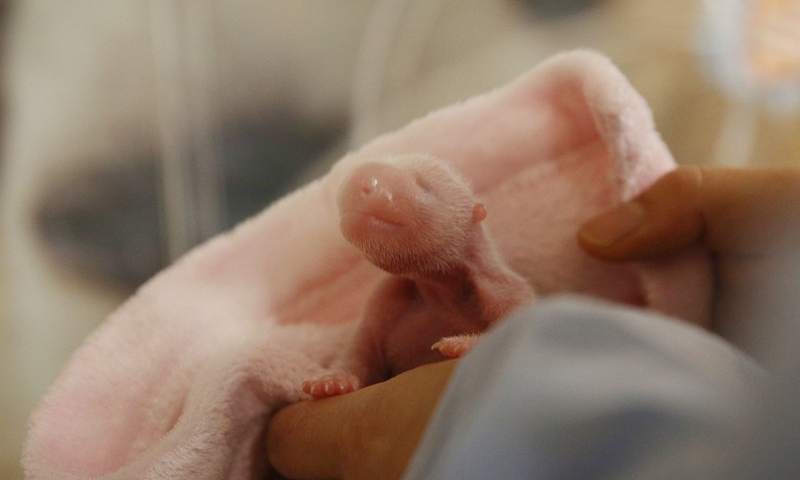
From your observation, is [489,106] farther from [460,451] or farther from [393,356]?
[460,451]

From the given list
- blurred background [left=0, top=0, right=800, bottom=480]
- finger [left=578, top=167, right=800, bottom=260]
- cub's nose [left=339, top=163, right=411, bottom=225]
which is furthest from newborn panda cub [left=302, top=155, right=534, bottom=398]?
blurred background [left=0, top=0, right=800, bottom=480]

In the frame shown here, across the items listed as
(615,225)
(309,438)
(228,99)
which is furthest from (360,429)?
(228,99)

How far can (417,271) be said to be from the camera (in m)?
0.56

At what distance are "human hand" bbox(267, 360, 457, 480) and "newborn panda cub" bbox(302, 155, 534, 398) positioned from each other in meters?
0.03

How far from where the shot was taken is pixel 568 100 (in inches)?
26.7

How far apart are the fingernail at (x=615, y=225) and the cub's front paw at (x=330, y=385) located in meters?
0.27

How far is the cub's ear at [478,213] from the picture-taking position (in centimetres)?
57

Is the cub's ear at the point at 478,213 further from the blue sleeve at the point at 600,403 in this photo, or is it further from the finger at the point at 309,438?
the blue sleeve at the point at 600,403

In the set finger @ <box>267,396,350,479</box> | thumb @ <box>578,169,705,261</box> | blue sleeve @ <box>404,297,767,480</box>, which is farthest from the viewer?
thumb @ <box>578,169,705,261</box>

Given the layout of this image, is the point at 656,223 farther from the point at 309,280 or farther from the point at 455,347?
the point at 309,280

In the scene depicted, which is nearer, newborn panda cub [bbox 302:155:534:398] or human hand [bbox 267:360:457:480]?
human hand [bbox 267:360:457:480]

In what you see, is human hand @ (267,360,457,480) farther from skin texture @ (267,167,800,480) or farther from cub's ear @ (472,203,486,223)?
cub's ear @ (472,203,486,223)

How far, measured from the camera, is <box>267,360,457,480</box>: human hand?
371 millimetres

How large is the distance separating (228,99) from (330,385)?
0.66 meters
